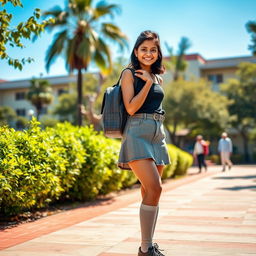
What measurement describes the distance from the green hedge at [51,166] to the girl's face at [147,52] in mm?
2635

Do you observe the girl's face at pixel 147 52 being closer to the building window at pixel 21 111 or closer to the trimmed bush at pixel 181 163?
the trimmed bush at pixel 181 163

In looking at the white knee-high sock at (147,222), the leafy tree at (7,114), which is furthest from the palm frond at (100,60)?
the leafy tree at (7,114)

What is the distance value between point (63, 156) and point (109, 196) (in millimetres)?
2594

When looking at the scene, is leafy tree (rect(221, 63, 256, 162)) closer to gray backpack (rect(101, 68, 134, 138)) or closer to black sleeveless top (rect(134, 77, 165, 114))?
black sleeveless top (rect(134, 77, 165, 114))

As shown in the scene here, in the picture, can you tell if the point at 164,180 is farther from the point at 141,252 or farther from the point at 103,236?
the point at 141,252

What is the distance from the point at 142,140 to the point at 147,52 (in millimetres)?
775

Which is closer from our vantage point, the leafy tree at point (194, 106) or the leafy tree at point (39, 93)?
the leafy tree at point (194, 106)

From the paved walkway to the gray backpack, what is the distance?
124 centimetres

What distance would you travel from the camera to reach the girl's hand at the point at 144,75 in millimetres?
3270

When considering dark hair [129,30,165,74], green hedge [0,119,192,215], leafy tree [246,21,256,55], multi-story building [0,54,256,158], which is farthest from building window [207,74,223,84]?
dark hair [129,30,165,74]

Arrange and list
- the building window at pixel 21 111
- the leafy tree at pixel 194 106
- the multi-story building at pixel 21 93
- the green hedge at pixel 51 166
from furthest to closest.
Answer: the building window at pixel 21 111
the multi-story building at pixel 21 93
the leafy tree at pixel 194 106
the green hedge at pixel 51 166

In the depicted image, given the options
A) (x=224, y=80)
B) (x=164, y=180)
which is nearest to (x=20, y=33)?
(x=164, y=180)

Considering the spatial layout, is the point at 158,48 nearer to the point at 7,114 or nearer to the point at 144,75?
the point at 144,75

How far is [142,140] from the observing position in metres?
3.26
